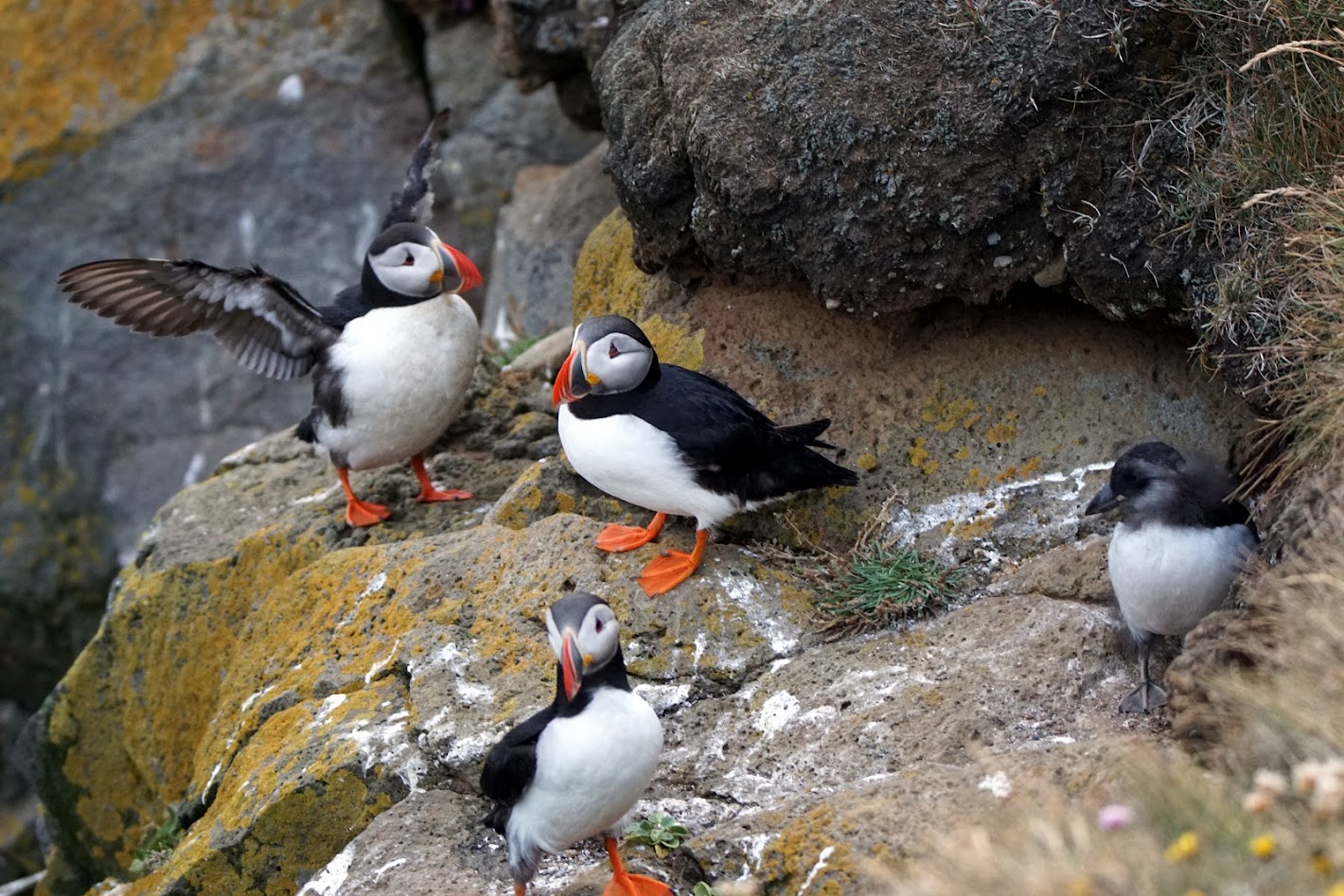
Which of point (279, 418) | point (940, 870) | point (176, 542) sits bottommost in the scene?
point (279, 418)

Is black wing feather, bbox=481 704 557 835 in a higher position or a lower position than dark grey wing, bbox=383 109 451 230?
lower

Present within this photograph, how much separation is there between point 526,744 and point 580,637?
1.12 ft

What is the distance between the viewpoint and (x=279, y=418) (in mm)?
9938

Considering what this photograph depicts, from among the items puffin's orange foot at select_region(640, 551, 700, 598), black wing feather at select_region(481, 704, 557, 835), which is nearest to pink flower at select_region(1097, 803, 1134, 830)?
black wing feather at select_region(481, 704, 557, 835)

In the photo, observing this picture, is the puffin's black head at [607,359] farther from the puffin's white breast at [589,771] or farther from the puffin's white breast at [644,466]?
the puffin's white breast at [589,771]

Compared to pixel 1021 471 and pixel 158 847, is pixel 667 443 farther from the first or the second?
pixel 158 847

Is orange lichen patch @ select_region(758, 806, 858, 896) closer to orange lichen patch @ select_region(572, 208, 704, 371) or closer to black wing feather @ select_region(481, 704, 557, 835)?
black wing feather @ select_region(481, 704, 557, 835)

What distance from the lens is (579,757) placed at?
342 centimetres

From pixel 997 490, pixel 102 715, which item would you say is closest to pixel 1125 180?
pixel 997 490

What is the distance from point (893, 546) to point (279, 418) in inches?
247

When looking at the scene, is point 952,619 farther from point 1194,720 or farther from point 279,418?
point 279,418

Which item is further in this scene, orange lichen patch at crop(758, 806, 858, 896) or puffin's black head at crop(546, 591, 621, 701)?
puffin's black head at crop(546, 591, 621, 701)

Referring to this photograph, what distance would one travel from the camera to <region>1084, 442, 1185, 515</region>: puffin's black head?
152 inches

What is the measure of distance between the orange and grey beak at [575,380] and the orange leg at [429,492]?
Answer: 1431 millimetres
